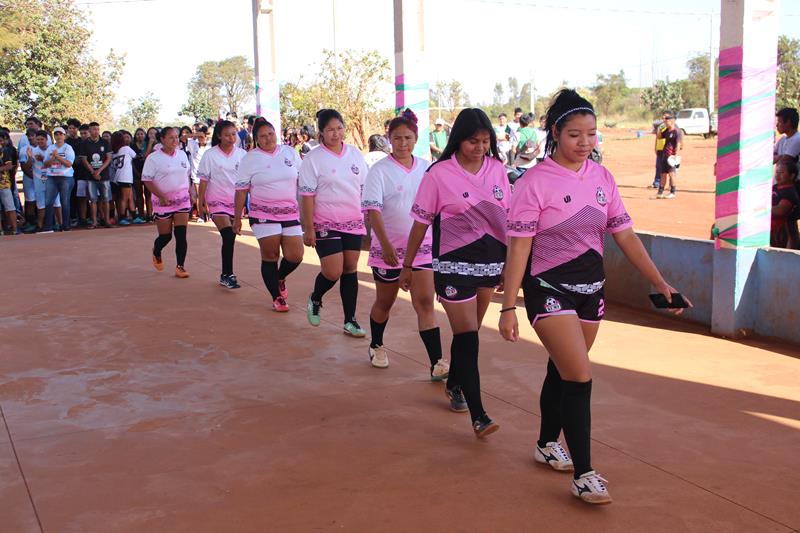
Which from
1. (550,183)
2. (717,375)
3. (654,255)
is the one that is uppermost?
(550,183)

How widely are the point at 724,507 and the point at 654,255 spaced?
4772mm

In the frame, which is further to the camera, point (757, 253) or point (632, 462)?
point (757, 253)

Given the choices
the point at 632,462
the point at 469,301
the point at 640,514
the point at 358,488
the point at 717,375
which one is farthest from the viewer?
the point at 717,375

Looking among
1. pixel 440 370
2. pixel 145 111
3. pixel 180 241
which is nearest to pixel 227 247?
pixel 180 241

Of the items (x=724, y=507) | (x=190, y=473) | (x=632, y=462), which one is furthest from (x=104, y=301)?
(x=724, y=507)

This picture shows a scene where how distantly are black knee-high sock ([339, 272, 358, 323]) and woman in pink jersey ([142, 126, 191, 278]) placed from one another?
3915 mm

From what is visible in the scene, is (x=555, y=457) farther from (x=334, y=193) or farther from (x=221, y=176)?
(x=221, y=176)

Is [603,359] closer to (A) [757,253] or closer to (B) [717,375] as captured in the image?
(B) [717,375]

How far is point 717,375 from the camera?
20.4 ft

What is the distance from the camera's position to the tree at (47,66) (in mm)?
31406

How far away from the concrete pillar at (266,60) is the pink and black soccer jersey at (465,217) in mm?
13863

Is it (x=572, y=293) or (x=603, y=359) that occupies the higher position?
(x=572, y=293)

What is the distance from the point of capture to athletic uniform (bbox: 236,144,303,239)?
8.42 meters

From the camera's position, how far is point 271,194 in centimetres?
841
